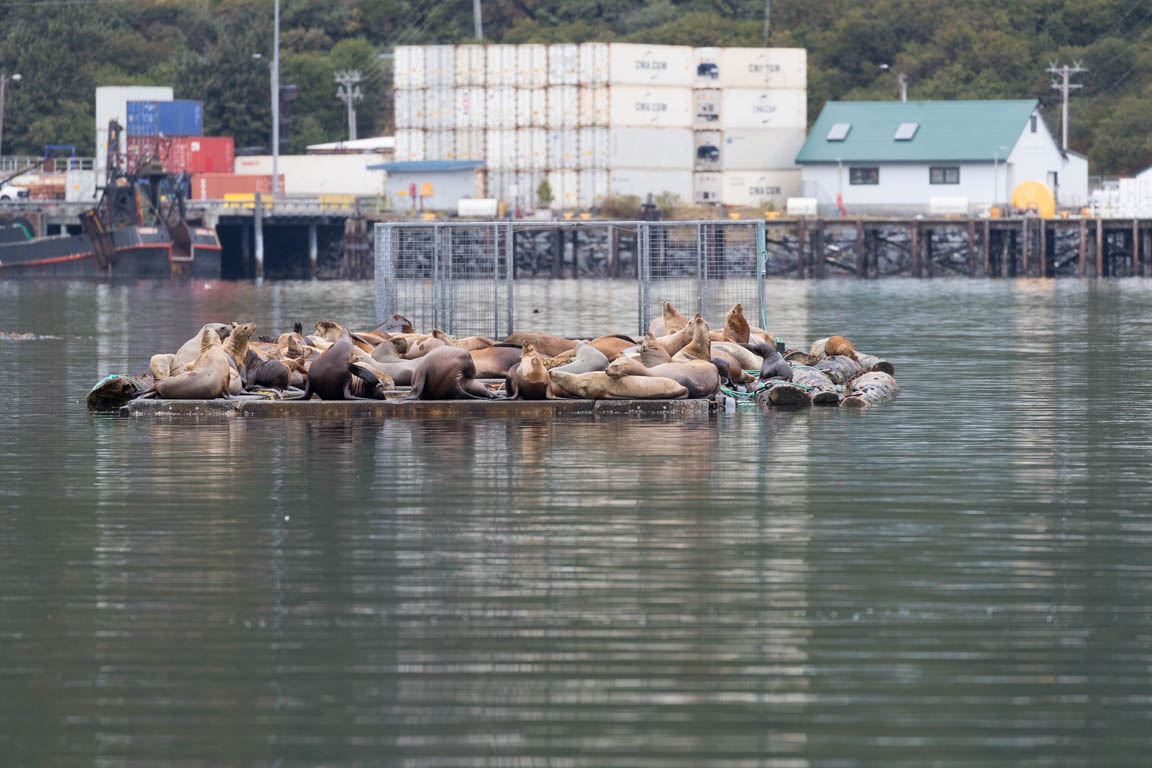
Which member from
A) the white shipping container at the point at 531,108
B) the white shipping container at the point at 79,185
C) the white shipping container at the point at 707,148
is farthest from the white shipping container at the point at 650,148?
the white shipping container at the point at 79,185

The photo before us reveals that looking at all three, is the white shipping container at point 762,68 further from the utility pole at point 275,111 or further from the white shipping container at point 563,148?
the utility pole at point 275,111

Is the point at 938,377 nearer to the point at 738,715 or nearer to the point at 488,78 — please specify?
the point at 738,715

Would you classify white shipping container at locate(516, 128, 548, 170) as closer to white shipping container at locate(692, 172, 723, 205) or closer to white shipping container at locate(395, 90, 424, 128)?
white shipping container at locate(395, 90, 424, 128)

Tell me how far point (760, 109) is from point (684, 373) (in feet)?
257

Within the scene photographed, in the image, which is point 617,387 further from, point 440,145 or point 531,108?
point 440,145

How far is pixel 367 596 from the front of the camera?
33.2 feet

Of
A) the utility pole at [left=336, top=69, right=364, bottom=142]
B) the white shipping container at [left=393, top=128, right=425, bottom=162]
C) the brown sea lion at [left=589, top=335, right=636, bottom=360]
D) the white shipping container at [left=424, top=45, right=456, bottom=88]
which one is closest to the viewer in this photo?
the brown sea lion at [left=589, top=335, right=636, bottom=360]

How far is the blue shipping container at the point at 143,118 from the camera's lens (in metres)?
98.5

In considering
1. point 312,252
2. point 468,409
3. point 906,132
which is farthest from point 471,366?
point 906,132

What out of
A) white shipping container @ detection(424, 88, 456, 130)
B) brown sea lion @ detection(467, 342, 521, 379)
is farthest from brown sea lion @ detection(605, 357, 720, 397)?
white shipping container @ detection(424, 88, 456, 130)

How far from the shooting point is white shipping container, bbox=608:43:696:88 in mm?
94562

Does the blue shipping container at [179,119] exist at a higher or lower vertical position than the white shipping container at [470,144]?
higher

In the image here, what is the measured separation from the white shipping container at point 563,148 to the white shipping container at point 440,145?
5652 millimetres

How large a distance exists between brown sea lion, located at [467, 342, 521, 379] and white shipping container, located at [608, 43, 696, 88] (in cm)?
7293
